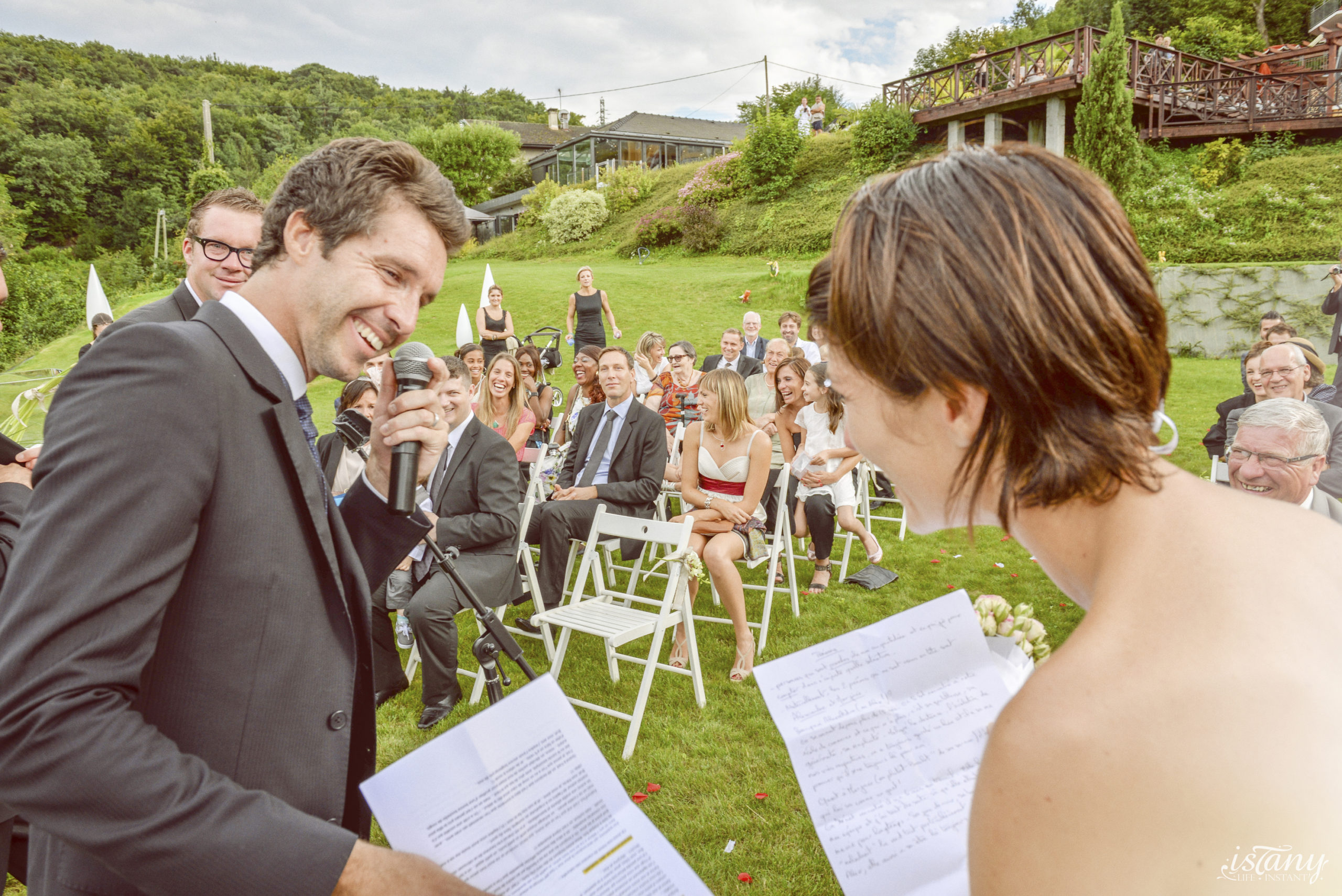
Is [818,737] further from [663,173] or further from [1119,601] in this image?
[663,173]

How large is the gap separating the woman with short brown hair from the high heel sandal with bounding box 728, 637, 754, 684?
4433mm

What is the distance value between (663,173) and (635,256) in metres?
9.72

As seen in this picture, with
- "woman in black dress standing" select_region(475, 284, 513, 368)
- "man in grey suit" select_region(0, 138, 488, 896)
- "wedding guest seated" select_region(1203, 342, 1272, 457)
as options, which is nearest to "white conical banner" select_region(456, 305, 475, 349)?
"woman in black dress standing" select_region(475, 284, 513, 368)

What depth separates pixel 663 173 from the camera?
37812 mm

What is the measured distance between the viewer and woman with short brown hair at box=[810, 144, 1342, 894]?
75 centimetres

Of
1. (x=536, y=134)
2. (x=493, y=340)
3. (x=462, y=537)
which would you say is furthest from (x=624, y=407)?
(x=536, y=134)

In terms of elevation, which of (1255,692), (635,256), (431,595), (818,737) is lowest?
(431,595)

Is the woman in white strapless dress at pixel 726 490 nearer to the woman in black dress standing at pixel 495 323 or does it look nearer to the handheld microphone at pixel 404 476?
the handheld microphone at pixel 404 476

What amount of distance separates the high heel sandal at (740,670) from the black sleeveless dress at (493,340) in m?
8.02

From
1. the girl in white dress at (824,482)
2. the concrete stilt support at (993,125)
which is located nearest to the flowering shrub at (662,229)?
the concrete stilt support at (993,125)

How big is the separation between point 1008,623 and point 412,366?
1602mm

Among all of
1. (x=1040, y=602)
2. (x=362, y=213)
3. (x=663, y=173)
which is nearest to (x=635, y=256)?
(x=663, y=173)

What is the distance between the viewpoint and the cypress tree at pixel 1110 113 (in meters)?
18.7

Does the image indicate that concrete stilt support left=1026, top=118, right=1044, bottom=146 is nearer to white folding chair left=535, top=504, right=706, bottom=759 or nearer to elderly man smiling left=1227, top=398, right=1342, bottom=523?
elderly man smiling left=1227, top=398, right=1342, bottom=523
